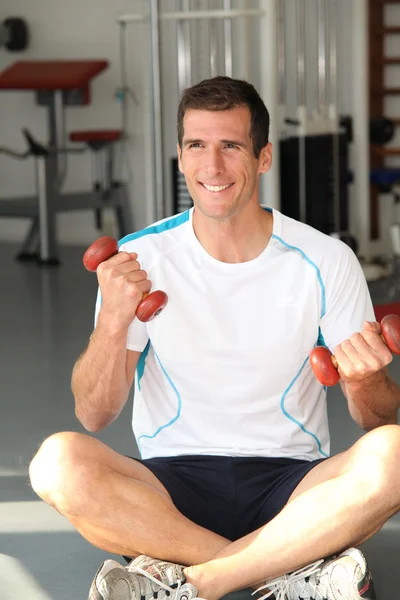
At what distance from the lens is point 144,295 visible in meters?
1.74

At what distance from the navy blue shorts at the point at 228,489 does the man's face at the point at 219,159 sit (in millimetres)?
480

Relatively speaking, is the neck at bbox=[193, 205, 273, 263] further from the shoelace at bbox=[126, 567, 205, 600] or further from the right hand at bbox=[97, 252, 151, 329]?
the shoelace at bbox=[126, 567, 205, 600]

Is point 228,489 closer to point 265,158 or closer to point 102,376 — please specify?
point 102,376

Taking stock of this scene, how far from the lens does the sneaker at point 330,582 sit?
66.2 inches

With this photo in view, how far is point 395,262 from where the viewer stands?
541 cm

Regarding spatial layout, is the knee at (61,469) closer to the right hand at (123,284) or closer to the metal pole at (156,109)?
the right hand at (123,284)

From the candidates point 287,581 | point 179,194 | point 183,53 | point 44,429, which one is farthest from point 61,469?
point 179,194

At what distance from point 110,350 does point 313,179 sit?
4.04 m

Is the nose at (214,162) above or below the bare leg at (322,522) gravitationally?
above

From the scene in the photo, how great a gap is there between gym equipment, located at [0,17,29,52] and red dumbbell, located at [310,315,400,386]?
6.80 m

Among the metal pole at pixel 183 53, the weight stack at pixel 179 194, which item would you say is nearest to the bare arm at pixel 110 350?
the metal pole at pixel 183 53

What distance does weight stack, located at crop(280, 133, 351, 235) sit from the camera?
18.7 ft

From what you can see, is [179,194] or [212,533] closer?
[212,533]

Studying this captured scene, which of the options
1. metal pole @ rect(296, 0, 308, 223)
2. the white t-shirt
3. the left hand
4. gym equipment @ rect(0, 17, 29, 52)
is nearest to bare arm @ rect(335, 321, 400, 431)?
the left hand
